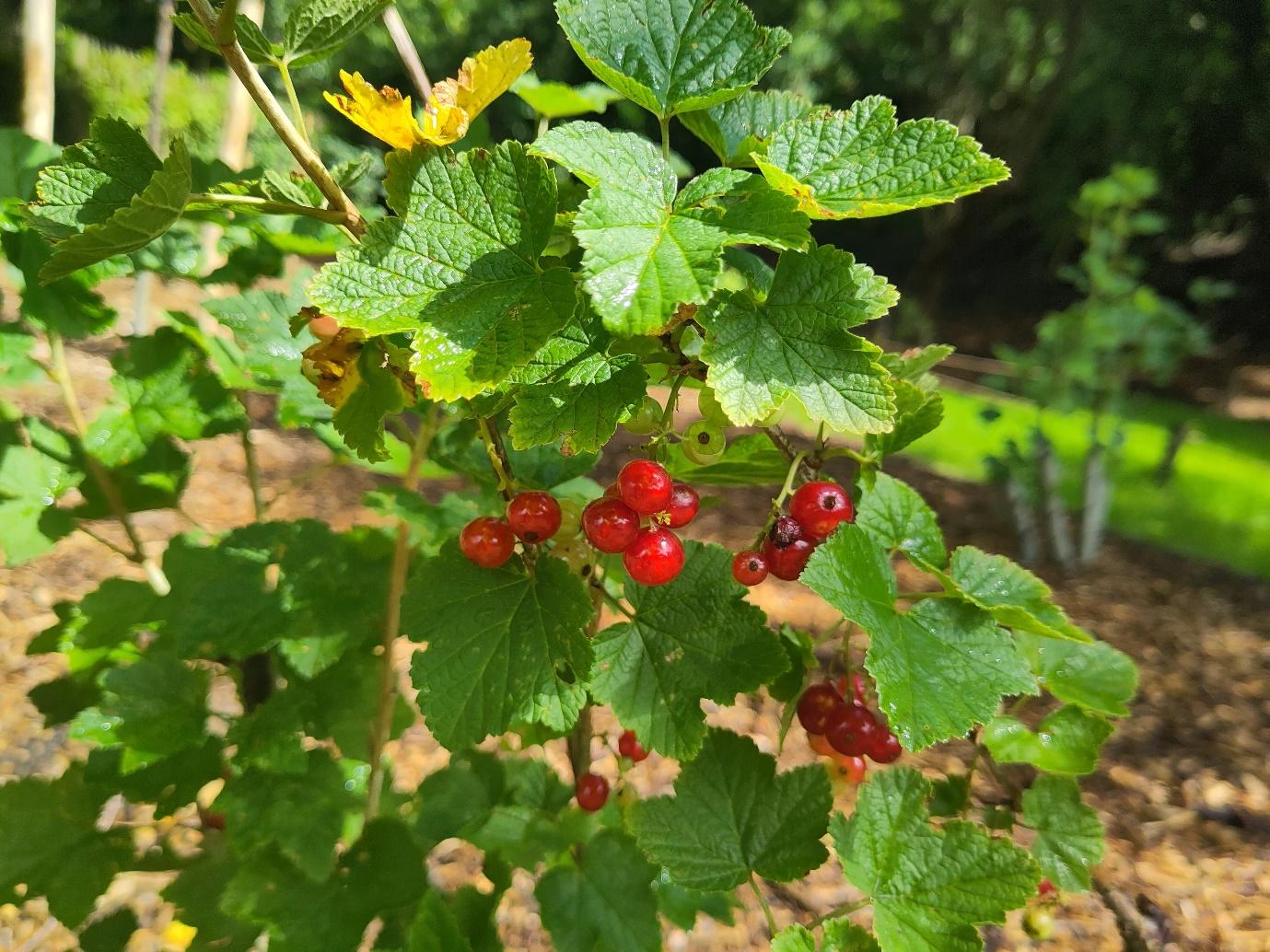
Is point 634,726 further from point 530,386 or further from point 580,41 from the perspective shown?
point 580,41

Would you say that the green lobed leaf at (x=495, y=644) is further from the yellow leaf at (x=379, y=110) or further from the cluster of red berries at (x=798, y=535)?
the yellow leaf at (x=379, y=110)

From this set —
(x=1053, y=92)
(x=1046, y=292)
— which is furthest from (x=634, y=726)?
(x=1046, y=292)

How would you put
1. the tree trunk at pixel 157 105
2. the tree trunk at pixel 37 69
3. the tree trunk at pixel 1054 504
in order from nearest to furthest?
1. the tree trunk at pixel 37 69
2. the tree trunk at pixel 157 105
3. the tree trunk at pixel 1054 504

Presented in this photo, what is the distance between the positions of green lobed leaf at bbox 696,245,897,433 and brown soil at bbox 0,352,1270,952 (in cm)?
62

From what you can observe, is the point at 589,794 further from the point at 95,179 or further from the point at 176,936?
the point at 176,936

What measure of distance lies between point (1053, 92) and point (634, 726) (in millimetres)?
7463

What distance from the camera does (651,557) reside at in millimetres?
534

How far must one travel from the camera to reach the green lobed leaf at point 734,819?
0.64 meters

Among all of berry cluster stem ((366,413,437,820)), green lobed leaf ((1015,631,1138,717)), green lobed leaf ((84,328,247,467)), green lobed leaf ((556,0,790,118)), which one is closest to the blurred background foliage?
green lobed leaf ((84,328,247,467))

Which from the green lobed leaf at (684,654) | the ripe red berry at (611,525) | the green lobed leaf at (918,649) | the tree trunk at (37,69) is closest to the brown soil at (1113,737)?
the green lobed leaf at (918,649)

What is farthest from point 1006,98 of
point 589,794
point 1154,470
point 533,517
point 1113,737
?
point 533,517

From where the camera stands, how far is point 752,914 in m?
1.49

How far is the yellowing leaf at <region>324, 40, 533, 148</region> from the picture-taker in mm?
448

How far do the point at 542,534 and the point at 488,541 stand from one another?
4 cm
